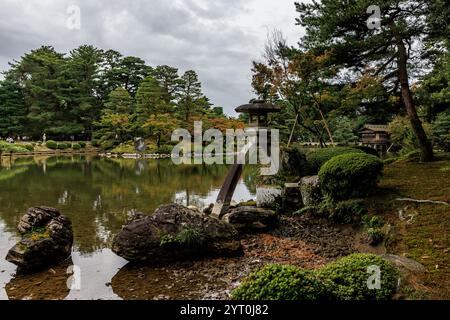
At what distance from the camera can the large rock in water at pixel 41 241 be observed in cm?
521

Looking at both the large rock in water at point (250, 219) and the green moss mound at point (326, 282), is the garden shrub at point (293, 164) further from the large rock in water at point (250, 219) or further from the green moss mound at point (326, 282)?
the green moss mound at point (326, 282)

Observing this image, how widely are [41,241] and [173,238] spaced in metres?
→ 2.08

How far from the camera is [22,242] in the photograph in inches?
212

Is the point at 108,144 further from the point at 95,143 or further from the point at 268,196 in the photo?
the point at 268,196

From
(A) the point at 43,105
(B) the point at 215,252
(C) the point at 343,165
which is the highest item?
(A) the point at 43,105

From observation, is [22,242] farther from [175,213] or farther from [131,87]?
[131,87]

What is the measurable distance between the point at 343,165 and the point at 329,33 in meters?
4.65

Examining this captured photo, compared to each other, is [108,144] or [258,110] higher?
[108,144]

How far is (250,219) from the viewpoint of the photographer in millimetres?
7363

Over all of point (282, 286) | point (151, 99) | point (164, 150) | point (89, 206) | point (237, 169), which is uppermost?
point (151, 99)

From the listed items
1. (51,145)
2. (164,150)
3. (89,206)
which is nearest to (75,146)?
(51,145)

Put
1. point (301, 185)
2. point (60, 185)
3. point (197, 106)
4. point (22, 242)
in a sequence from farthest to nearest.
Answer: point (197, 106), point (60, 185), point (301, 185), point (22, 242)

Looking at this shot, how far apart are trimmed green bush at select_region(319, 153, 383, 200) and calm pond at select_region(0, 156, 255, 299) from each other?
4.41 meters

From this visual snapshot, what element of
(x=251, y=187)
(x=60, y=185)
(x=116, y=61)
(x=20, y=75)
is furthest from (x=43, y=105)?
(x=251, y=187)
